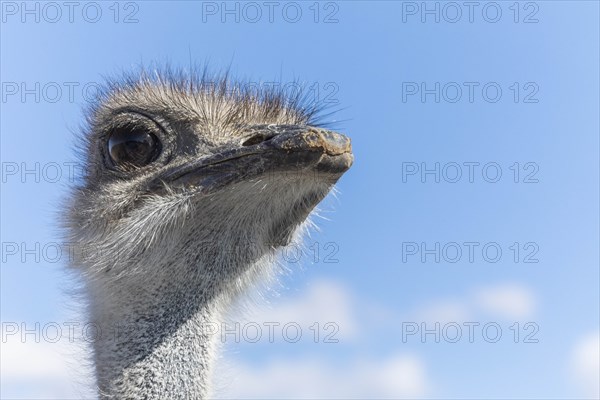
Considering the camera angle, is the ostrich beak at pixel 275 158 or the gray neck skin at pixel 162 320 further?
the gray neck skin at pixel 162 320

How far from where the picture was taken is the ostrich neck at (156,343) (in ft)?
12.0

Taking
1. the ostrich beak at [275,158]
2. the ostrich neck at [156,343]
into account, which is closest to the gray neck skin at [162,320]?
the ostrich neck at [156,343]

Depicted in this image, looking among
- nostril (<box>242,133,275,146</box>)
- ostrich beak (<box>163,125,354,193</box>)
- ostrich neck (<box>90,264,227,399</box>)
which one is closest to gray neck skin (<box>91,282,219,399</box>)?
ostrich neck (<box>90,264,227,399</box>)

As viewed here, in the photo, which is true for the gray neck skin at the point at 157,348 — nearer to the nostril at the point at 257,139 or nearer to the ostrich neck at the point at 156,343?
the ostrich neck at the point at 156,343

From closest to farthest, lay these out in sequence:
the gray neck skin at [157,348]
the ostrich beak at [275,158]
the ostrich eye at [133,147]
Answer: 1. the ostrich beak at [275,158]
2. the gray neck skin at [157,348]
3. the ostrich eye at [133,147]

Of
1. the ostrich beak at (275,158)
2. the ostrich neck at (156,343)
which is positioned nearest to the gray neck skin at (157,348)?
the ostrich neck at (156,343)

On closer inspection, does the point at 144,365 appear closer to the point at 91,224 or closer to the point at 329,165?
the point at 91,224

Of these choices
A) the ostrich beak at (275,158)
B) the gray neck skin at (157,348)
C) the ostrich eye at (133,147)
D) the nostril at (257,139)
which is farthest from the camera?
the ostrich eye at (133,147)

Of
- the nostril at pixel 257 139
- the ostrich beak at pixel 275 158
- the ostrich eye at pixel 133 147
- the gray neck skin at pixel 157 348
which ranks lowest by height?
the gray neck skin at pixel 157 348

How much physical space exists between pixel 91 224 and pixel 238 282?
73cm

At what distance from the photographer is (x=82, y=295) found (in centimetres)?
425

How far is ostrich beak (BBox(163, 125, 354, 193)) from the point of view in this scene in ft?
11.1

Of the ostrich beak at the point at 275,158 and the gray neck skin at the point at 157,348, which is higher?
the ostrich beak at the point at 275,158

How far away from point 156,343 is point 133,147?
34.6 inches
